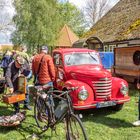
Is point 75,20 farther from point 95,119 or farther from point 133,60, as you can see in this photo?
point 95,119

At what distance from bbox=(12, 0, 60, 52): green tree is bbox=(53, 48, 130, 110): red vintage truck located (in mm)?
38867

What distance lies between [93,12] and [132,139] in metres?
58.9

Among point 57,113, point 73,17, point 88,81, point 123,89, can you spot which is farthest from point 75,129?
point 73,17

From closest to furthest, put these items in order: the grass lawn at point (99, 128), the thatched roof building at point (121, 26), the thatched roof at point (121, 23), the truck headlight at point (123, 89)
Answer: the grass lawn at point (99, 128) → the truck headlight at point (123, 89) → the thatched roof building at point (121, 26) → the thatched roof at point (121, 23)

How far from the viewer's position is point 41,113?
293 inches

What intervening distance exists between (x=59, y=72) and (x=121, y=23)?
616 inches

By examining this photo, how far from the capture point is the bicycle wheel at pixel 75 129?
5.66 m

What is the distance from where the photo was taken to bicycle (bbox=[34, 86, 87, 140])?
5.83m

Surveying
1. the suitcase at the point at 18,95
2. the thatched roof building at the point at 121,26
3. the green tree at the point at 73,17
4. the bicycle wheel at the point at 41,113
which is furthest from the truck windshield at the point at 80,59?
the green tree at the point at 73,17

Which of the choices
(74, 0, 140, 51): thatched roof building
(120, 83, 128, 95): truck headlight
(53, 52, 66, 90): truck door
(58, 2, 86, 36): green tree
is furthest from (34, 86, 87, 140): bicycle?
(58, 2, 86, 36): green tree

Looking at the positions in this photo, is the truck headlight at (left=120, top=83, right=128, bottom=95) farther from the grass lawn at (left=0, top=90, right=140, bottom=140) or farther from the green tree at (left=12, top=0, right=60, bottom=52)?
the green tree at (left=12, top=0, right=60, bottom=52)

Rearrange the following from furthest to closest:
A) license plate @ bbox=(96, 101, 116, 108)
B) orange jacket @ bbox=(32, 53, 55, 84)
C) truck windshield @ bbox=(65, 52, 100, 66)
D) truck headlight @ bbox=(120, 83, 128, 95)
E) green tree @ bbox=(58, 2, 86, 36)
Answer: green tree @ bbox=(58, 2, 86, 36)
truck windshield @ bbox=(65, 52, 100, 66)
truck headlight @ bbox=(120, 83, 128, 95)
license plate @ bbox=(96, 101, 116, 108)
orange jacket @ bbox=(32, 53, 55, 84)

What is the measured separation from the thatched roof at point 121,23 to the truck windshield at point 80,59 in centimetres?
983

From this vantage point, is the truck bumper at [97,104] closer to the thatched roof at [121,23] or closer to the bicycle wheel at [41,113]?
the bicycle wheel at [41,113]
